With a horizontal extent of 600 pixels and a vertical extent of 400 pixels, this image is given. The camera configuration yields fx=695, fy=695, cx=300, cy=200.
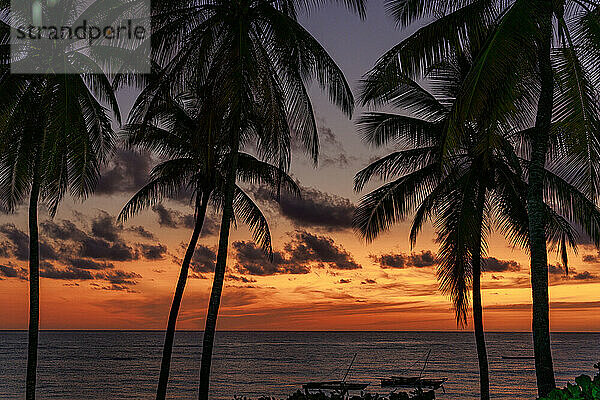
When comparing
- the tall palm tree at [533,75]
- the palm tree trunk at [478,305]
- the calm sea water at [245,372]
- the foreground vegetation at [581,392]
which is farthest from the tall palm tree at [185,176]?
the calm sea water at [245,372]

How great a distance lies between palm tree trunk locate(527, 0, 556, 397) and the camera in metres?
11.9

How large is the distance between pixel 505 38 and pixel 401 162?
9.75 m

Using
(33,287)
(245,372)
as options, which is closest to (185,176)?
(33,287)

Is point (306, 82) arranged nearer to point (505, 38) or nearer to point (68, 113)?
point (68, 113)

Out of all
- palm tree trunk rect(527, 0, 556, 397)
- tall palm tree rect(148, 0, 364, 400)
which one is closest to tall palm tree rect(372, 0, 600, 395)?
palm tree trunk rect(527, 0, 556, 397)

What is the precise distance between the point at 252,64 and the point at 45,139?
4725mm

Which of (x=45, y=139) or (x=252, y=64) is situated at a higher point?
(x=252, y=64)

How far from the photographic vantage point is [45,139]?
1490cm

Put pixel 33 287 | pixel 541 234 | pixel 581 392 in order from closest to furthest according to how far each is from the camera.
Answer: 1. pixel 581 392
2. pixel 541 234
3. pixel 33 287

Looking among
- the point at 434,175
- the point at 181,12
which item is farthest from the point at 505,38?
the point at 434,175

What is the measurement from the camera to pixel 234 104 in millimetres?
14320

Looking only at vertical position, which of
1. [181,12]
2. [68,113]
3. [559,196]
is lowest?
[559,196]

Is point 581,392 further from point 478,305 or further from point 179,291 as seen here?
point 179,291

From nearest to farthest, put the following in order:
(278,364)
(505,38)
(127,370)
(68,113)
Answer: (505,38) < (68,113) < (127,370) < (278,364)
